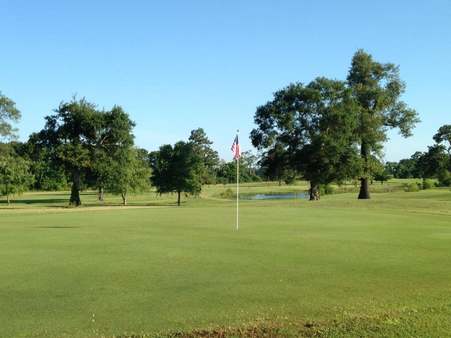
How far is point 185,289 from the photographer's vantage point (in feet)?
31.3

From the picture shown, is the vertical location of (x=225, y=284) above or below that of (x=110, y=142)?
below

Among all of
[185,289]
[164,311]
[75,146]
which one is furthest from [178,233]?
[75,146]

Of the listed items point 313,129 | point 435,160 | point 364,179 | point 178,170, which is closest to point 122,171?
point 178,170

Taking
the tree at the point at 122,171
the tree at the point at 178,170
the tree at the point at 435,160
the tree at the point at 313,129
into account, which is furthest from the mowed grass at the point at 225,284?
the tree at the point at 435,160

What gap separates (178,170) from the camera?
2704 inches

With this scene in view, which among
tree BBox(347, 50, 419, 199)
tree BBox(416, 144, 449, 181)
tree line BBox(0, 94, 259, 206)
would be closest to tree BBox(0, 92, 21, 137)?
tree line BBox(0, 94, 259, 206)

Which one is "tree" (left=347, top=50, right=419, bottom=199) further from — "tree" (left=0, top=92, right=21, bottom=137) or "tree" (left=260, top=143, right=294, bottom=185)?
"tree" (left=0, top=92, right=21, bottom=137)

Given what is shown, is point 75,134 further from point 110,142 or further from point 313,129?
point 313,129

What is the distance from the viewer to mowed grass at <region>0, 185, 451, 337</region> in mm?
7258

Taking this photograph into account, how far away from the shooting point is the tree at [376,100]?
55438 mm

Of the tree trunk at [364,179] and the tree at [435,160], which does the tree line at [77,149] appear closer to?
the tree trunk at [364,179]

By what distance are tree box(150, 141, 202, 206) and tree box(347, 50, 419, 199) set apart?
77.5 ft

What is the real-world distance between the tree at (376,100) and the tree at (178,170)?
2361cm

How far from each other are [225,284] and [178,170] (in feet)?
194
